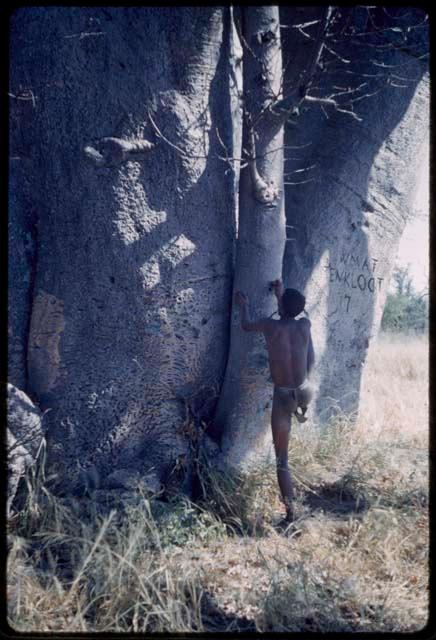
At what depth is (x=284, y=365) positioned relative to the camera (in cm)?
326

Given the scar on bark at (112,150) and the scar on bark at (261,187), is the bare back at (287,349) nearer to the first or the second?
the scar on bark at (261,187)

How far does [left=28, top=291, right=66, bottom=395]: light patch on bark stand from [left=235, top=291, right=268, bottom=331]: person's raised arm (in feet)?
3.54

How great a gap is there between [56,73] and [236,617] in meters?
3.08

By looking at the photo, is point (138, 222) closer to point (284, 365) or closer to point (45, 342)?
point (45, 342)

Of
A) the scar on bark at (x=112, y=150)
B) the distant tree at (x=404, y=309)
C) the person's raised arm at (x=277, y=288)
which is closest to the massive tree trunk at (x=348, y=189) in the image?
the person's raised arm at (x=277, y=288)

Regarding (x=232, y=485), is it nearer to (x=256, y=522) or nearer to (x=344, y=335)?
(x=256, y=522)

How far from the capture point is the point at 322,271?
4172 millimetres

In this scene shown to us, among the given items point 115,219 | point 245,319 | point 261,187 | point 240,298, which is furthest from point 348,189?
point 115,219

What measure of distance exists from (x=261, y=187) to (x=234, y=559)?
207 cm

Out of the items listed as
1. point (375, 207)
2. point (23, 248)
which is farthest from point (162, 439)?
point (375, 207)

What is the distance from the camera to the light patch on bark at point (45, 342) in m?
3.47

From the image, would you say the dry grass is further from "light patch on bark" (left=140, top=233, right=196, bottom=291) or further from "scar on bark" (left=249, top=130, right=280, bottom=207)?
"scar on bark" (left=249, top=130, right=280, bottom=207)

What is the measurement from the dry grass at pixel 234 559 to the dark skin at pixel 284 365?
251mm

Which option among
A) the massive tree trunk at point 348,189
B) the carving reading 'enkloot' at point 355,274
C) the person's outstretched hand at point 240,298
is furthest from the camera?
the carving reading 'enkloot' at point 355,274
